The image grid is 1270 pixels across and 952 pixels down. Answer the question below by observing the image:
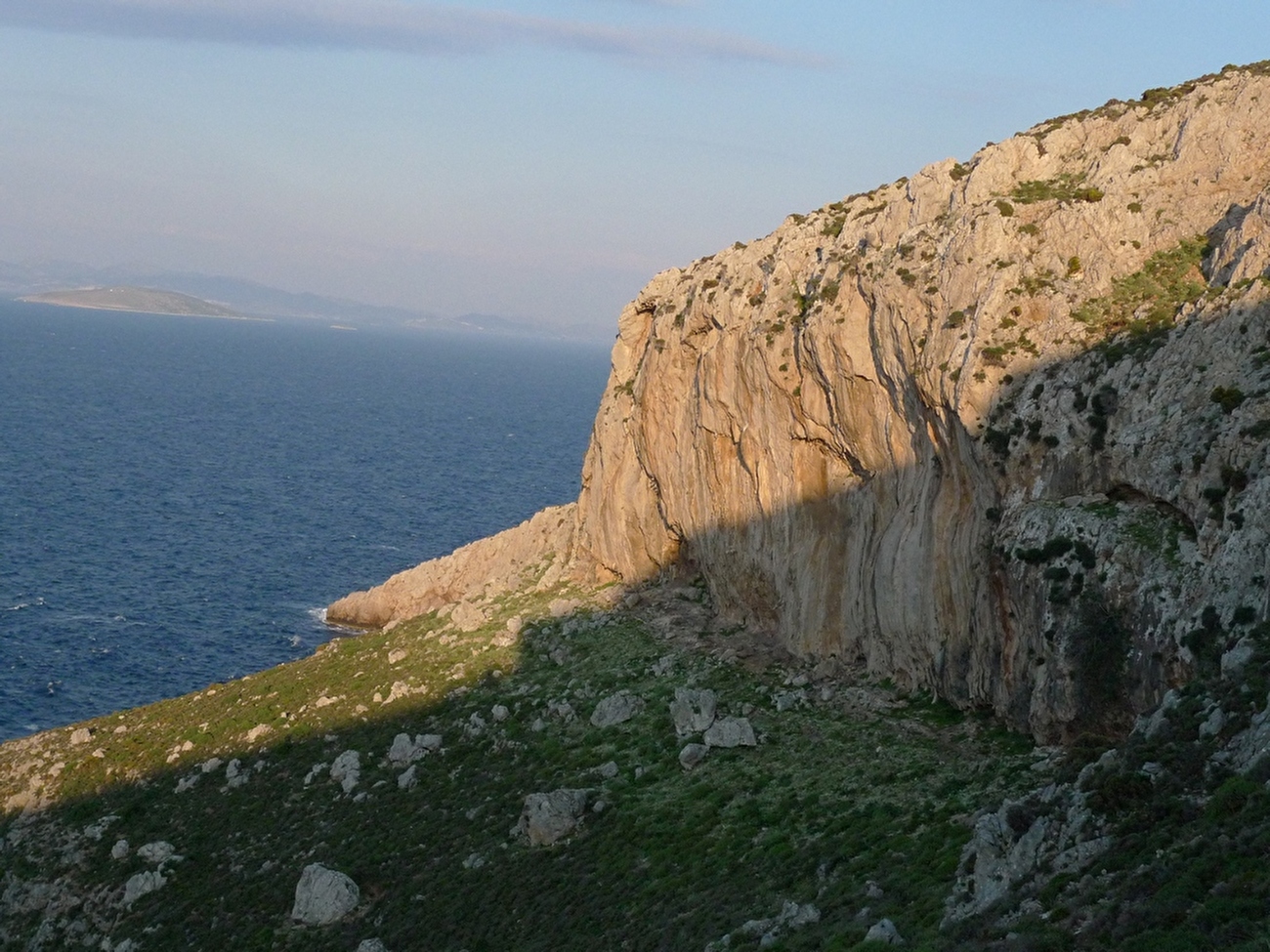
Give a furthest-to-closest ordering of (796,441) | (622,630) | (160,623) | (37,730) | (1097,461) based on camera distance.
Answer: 1. (160,623)
2. (37,730)
3. (622,630)
4. (796,441)
5. (1097,461)

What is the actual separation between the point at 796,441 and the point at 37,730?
146ft

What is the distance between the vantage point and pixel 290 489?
5153 inches

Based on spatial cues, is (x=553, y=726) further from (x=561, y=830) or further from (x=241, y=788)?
(x=241, y=788)

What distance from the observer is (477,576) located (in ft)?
244

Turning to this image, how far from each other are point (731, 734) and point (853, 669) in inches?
220

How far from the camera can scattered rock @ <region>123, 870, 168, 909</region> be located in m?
44.5

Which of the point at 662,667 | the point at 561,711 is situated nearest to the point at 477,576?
the point at 561,711

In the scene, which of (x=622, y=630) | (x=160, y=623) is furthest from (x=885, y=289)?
(x=160, y=623)

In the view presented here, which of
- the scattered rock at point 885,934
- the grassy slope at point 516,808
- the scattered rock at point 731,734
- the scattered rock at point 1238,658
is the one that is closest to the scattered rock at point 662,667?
the grassy slope at point 516,808

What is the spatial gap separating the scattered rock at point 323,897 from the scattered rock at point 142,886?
7208mm

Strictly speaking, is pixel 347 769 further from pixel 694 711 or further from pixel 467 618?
pixel 694 711

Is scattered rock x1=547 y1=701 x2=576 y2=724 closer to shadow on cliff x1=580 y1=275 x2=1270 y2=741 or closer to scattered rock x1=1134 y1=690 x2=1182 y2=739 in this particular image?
shadow on cliff x1=580 y1=275 x2=1270 y2=741

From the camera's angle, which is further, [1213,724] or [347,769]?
[347,769]

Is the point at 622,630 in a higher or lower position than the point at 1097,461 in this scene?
lower
